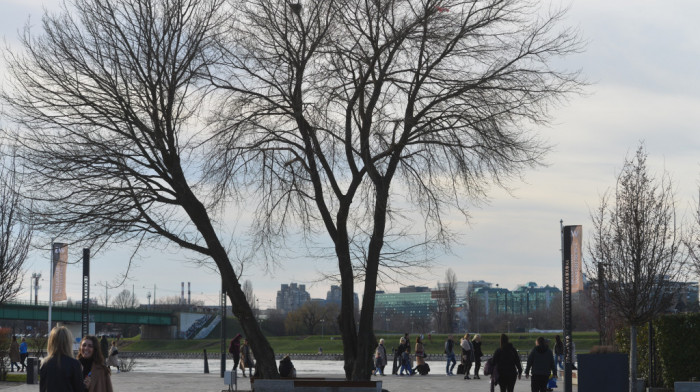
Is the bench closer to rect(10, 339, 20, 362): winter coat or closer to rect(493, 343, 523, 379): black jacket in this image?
rect(493, 343, 523, 379): black jacket

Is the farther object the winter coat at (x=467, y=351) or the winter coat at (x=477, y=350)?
the winter coat at (x=467, y=351)

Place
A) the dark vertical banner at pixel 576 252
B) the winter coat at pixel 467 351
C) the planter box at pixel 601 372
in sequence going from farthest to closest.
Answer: the winter coat at pixel 467 351 → the dark vertical banner at pixel 576 252 → the planter box at pixel 601 372

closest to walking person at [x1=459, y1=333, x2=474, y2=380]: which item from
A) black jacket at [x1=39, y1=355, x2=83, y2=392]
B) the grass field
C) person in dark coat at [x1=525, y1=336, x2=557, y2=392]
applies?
person in dark coat at [x1=525, y1=336, x2=557, y2=392]

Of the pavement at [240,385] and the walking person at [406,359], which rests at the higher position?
the walking person at [406,359]

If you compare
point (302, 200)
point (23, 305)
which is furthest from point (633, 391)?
point (23, 305)

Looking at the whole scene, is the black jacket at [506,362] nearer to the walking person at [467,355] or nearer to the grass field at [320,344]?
the walking person at [467,355]

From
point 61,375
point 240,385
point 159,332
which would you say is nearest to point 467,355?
point 240,385

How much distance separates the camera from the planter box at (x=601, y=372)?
19.0m

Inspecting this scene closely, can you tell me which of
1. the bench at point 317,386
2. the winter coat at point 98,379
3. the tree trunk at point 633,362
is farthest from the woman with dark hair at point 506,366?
A: the winter coat at point 98,379

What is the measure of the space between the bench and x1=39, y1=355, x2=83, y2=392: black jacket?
10746 mm

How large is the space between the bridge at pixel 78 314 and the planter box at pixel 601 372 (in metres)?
72.0

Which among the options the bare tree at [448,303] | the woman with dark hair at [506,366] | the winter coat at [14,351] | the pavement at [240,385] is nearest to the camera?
the woman with dark hair at [506,366]

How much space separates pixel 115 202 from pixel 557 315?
16017 cm

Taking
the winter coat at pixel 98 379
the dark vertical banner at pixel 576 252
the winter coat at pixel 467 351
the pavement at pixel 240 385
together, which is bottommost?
the pavement at pixel 240 385
